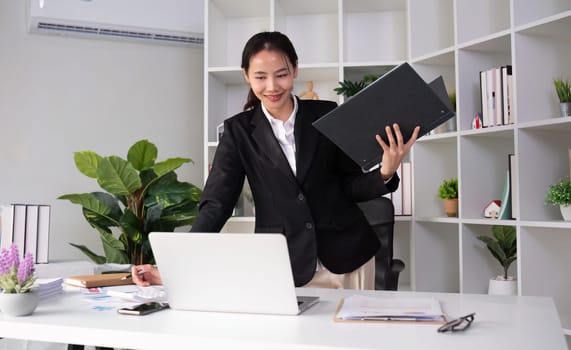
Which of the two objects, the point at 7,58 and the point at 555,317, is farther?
the point at 7,58

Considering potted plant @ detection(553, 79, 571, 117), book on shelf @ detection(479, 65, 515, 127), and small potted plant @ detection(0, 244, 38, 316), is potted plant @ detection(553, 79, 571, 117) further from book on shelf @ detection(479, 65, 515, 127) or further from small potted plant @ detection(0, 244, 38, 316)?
small potted plant @ detection(0, 244, 38, 316)

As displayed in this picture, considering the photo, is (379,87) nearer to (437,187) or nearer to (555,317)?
(555,317)

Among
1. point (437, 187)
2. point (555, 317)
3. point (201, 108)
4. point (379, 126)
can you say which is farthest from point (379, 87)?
point (201, 108)

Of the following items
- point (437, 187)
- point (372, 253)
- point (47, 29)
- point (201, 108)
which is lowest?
point (372, 253)

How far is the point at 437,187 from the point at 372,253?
53.1 inches

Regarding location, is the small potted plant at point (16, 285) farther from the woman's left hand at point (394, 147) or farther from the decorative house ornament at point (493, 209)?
the decorative house ornament at point (493, 209)

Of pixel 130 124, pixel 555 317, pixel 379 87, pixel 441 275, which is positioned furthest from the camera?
pixel 130 124

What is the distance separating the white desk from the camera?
1057mm

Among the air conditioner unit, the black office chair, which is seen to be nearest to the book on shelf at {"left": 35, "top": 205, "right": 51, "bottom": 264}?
the black office chair

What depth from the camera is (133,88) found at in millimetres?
3645

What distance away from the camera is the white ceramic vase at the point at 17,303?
1307 millimetres

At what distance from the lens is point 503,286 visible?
2.67 metres

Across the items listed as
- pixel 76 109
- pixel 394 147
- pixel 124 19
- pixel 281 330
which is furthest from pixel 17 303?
pixel 124 19

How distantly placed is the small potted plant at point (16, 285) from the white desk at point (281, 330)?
0.08ft
